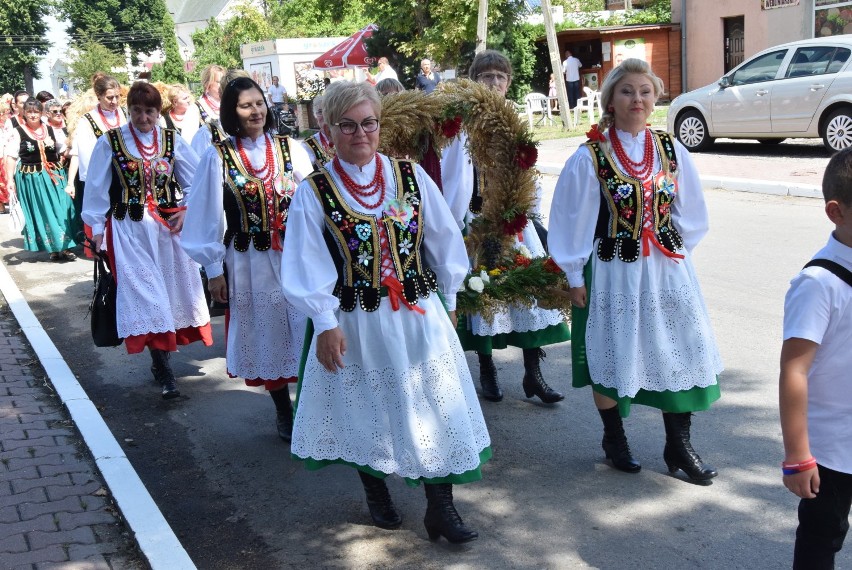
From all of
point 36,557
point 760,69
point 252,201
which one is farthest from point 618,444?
point 760,69

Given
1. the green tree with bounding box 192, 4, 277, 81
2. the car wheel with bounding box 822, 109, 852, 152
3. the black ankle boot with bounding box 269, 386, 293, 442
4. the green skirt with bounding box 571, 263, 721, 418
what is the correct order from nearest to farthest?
the green skirt with bounding box 571, 263, 721, 418 < the black ankle boot with bounding box 269, 386, 293, 442 < the car wheel with bounding box 822, 109, 852, 152 < the green tree with bounding box 192, 4, 277, 81

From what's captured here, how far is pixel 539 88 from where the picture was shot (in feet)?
109

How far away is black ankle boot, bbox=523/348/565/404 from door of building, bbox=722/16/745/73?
23734 mm

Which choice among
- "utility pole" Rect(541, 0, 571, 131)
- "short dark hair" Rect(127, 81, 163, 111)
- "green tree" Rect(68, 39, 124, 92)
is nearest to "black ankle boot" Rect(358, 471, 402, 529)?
"short dark hair" Rect(127, 81, 163, 111)

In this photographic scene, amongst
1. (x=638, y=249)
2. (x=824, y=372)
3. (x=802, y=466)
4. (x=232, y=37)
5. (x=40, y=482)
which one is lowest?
(x=40, y=482)

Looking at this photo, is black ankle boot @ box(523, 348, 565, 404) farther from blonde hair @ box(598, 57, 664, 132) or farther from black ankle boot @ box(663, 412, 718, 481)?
blonde hair @ box(598, 57, 664, 132)

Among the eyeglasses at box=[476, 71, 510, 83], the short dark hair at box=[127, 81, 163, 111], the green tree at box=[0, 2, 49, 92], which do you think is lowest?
the eyeglasses at box=[476, 71, 510, 83]

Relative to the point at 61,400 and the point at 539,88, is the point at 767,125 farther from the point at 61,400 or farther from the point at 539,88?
the point at 539,88

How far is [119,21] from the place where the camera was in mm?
92188

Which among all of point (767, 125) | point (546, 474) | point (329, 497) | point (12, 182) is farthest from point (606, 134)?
point (767, 125)

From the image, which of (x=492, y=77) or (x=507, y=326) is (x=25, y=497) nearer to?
(x=507, y=326)

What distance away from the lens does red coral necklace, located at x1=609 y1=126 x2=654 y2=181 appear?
4332 millimetres

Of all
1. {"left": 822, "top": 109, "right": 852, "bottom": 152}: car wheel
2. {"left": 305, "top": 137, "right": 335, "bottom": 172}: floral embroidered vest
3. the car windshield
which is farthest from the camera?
the car windshield

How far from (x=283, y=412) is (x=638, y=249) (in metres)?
2.38
